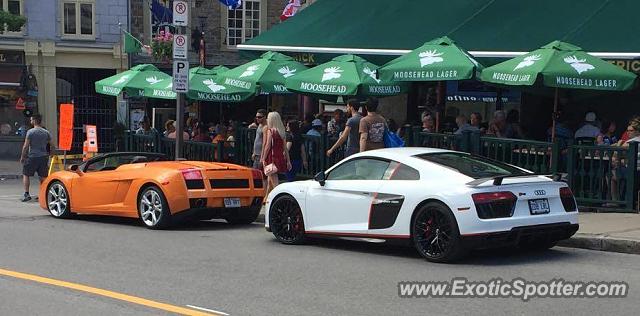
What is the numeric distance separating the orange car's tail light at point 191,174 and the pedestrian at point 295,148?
3.51 metres

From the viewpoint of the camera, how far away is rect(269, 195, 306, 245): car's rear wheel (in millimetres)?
10695

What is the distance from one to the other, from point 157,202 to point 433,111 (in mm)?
9505

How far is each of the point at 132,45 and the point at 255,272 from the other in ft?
73.2

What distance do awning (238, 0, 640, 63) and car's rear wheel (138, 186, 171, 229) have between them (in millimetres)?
7685

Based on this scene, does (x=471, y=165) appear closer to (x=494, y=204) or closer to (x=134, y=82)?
(x=494, y=204)

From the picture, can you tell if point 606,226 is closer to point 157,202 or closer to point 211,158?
point 157,202

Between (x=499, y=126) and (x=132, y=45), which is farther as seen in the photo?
(x=132, y=45)

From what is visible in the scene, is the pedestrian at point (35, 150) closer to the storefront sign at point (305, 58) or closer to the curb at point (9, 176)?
the storefront sign at point (305, 58)

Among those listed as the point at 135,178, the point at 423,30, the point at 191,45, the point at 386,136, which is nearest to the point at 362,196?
the point at 386,136

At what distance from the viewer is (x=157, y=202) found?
39.7 ft

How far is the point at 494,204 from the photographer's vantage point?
28.8ft

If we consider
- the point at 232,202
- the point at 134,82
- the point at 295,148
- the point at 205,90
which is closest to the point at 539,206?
the point at 232,202

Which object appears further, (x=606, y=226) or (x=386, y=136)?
(x=386, y=136)

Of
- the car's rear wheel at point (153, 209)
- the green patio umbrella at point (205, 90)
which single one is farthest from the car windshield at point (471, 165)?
the green patio umbrella at point (205, 90)
